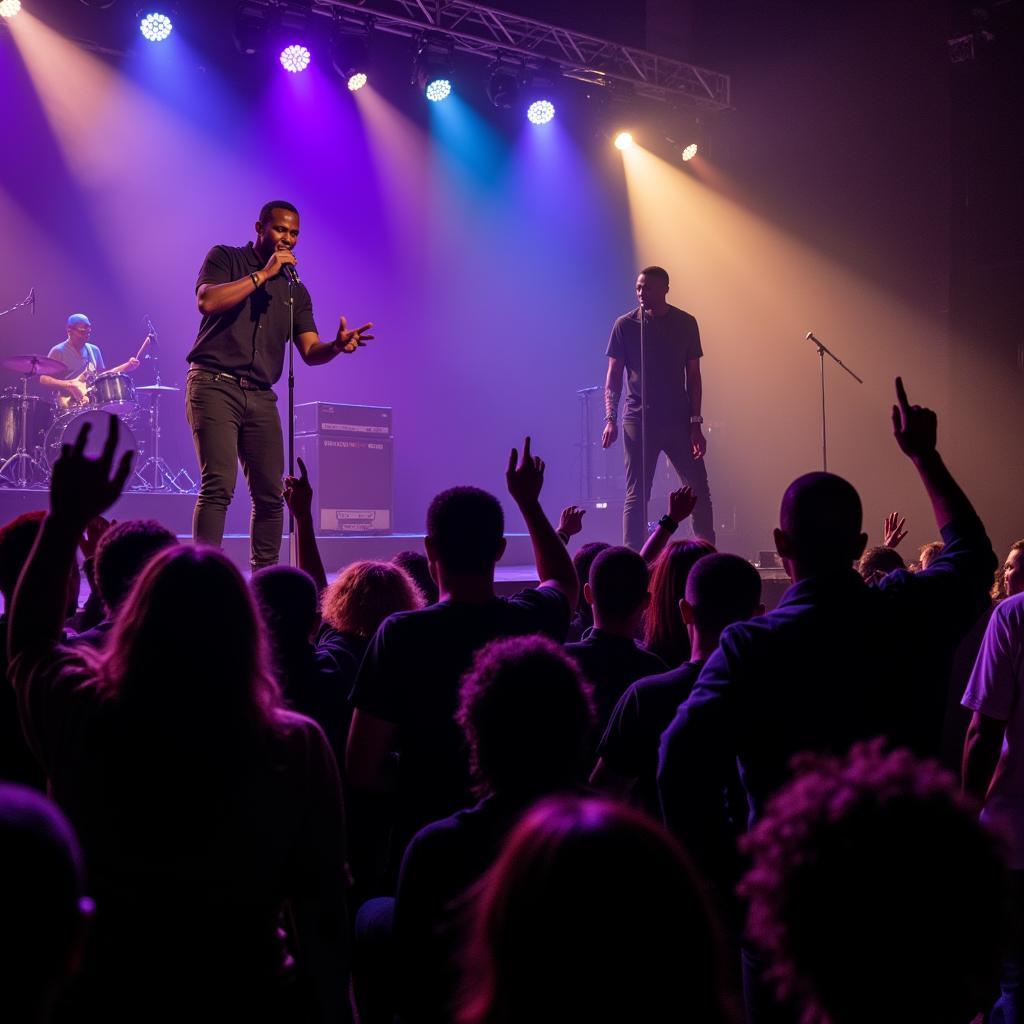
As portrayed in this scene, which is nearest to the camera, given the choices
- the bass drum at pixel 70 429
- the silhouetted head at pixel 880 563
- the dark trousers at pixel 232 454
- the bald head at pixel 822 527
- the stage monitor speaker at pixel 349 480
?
the bald head at pixel 822 527

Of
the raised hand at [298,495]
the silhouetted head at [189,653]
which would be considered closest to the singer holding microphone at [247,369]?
the raised hand at [298,495]

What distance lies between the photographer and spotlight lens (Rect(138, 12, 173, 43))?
340 inches

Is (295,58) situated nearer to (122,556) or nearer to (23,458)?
(23,458)

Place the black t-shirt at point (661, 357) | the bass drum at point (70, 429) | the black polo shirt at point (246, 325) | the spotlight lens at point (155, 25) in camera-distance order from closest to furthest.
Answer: the black polo shirt at point (246, 325), the black t-shirt at point (661, 357), the spotlight lens at point (155, 25), the bass drum at point (70, 429)

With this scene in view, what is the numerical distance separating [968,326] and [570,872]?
370 inches

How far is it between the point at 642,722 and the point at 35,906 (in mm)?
1566

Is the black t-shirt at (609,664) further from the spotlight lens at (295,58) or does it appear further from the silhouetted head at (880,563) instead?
the spotlight lens at (295,58)

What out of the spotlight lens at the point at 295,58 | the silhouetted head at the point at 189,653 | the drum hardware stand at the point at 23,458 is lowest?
the silhouetted head at the point at 189,653

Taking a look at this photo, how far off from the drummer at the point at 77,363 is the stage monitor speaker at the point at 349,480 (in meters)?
2.33

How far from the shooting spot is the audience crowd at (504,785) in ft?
3.00

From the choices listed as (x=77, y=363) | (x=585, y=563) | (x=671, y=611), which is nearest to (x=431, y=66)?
(x=77, y=363)

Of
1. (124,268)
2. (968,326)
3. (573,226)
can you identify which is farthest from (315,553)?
(573,226)

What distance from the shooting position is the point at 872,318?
386 inches

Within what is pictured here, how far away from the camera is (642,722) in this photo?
227 centimetres
